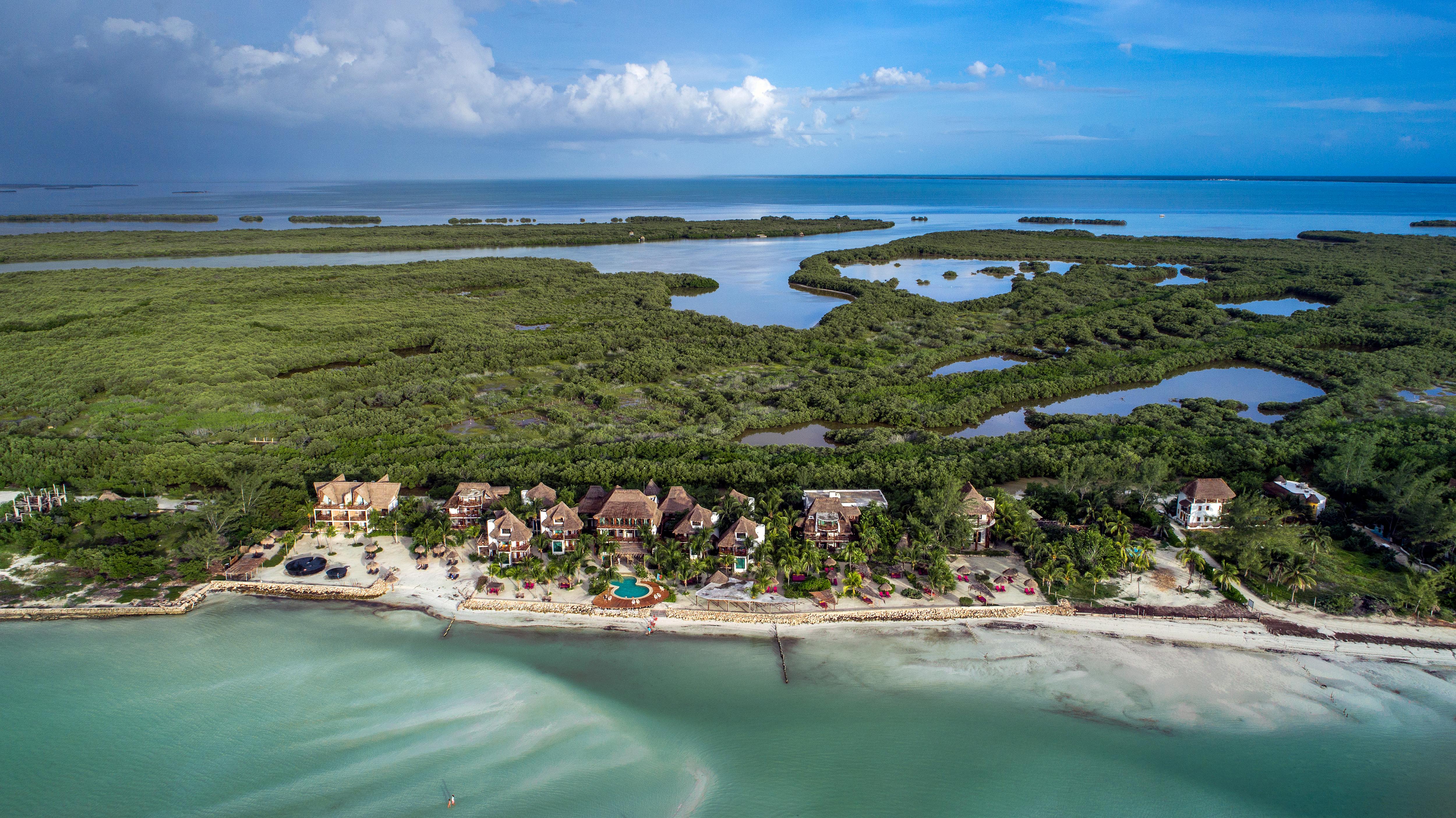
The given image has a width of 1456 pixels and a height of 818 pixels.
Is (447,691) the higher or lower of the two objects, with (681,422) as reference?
lower

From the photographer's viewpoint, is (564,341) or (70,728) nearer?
(70,728)

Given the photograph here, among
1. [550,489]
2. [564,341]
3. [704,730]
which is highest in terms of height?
[564,341]

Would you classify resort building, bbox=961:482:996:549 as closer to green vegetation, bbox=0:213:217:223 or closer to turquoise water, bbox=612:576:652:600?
turquoise water, bbox=612:576:652:600

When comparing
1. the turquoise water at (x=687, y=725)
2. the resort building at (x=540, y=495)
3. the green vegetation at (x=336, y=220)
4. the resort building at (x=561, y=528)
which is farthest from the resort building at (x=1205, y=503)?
the green vegetation at (x=336, y=220)

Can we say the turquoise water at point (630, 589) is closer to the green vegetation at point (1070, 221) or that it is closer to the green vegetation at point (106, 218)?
the green vegetation at point (1070, 221)

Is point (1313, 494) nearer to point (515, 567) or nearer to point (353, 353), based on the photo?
point (515, 567)

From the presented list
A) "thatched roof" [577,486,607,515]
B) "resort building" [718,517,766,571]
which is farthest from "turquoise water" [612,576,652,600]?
"thatched roof" [577,486,607,515]

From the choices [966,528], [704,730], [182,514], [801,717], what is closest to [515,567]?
[704,730]
